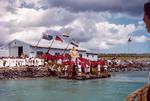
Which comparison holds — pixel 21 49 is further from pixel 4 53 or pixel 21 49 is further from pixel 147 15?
pixel 147 15

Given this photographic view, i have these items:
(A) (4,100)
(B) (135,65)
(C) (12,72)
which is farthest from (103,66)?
(B) (135,65)

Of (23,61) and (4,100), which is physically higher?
(23,61)

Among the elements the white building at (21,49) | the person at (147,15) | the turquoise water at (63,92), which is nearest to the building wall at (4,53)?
the white building at (21,49)

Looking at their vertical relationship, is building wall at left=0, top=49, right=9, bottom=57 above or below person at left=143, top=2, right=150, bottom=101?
above

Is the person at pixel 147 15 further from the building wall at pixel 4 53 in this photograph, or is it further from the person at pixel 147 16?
the building wall at pixel 4 53

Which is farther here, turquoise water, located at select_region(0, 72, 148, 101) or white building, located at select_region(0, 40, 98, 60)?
white building, located at select_region(0, 40, 98, 60)

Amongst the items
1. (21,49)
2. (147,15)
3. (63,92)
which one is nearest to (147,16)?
(147,15)

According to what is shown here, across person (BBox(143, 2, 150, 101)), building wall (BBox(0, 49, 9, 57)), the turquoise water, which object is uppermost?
building wall (BBox(0, 49, 9, 57))

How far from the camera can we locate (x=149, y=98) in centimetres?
342

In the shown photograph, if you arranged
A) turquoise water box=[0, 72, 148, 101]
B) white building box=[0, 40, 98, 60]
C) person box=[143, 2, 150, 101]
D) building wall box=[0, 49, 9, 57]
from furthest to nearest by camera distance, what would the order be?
building wall box=[0, 49, 9, 57] → white building box=[0, 40, 98, 60] → turquoise water box=[0, 72, 148, 101] → person box=[143, 2, 150, 101]

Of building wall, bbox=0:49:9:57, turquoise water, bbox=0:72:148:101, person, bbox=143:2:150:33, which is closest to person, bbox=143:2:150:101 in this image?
person, bbox=143:2:150:33

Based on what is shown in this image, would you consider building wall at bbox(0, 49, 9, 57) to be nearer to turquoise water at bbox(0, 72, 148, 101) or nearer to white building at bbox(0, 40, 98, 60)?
white building at bbox(0, 40, 98, 60)

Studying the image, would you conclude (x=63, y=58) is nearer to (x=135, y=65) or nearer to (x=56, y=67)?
(x=56, y=67)

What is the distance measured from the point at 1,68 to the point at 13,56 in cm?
790
